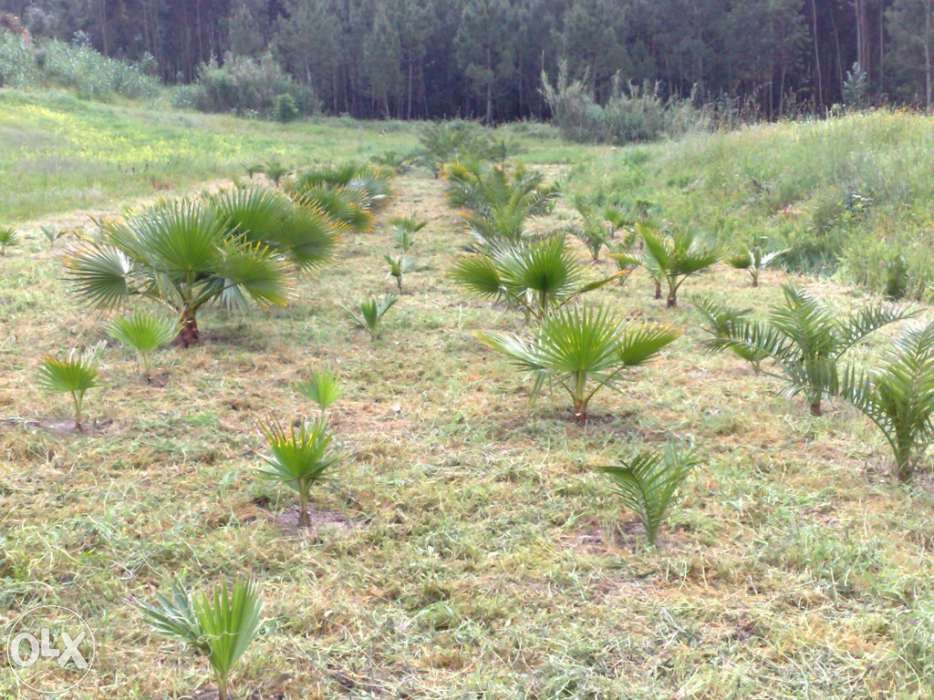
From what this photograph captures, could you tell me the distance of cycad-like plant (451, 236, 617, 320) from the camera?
14.8 ft

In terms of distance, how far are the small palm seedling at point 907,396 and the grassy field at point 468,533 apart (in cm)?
16

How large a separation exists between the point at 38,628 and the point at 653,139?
24636mm

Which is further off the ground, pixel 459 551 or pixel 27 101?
pixel 27 101

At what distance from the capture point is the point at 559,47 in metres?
40.6

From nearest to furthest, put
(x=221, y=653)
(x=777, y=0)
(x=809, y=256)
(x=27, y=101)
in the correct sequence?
(x=221, y=653) < (x=809, y=256) < (x=27, y=101) < (x=777, y=0)

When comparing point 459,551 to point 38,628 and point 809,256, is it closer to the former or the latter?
point 38,628

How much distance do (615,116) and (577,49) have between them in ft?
49.1

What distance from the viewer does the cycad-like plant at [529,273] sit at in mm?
4512

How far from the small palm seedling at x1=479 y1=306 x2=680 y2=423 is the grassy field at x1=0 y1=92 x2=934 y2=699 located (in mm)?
285

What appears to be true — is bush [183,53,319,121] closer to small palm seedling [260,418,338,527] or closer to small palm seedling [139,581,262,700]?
small palm seedling [260,418,338,527]

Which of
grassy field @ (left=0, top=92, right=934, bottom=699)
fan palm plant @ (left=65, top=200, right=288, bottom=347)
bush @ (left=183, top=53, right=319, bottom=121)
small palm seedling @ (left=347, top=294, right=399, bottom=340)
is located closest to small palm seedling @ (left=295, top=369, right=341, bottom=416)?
grassy field @ (left=0, top=92, right=934, bottom=699)

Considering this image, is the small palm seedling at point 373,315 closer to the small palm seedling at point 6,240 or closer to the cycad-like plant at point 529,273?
the cycad-like plant at point 529,273

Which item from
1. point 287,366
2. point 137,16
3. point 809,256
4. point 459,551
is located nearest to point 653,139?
point 809,256

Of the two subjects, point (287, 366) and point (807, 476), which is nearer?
point (807, 476)
